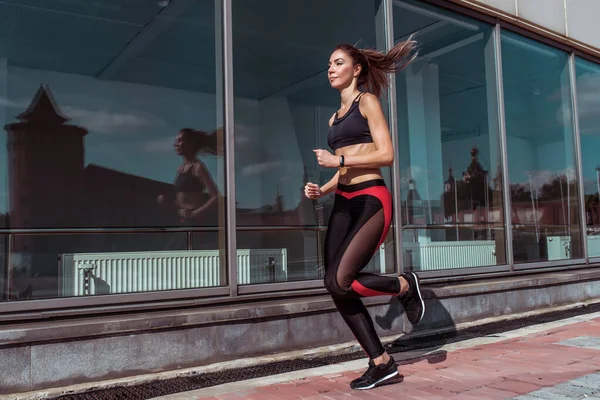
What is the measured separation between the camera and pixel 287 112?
1029 cm

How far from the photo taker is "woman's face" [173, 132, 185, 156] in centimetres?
963

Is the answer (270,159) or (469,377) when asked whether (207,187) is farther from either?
(270,159)

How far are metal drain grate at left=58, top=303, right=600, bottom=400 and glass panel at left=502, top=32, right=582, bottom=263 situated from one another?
186cm

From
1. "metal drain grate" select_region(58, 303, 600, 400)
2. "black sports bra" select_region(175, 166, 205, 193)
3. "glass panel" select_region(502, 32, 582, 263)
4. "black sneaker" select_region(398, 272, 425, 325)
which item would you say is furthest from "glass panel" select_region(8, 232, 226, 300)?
"glass panel" select_region(502, 32, 582, 263)

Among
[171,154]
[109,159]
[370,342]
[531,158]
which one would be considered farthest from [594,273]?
[109,159]

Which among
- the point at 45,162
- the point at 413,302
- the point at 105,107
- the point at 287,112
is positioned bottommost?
the point at 413,302

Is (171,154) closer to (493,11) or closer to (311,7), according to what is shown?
(311,7)

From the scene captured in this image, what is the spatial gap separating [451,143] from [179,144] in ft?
16.0

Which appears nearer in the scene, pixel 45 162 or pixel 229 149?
pixel 229 149

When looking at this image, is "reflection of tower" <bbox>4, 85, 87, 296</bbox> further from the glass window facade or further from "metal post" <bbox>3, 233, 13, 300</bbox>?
"metal post" <bbox>3, 233, 13, 300</bbox>

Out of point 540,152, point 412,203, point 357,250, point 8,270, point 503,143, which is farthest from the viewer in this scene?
point 540,152

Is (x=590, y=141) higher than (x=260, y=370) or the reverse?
higher

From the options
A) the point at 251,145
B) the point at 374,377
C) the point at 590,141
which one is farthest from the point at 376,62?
the point at 251,145

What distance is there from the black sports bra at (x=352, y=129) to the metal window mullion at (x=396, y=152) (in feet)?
7.28
